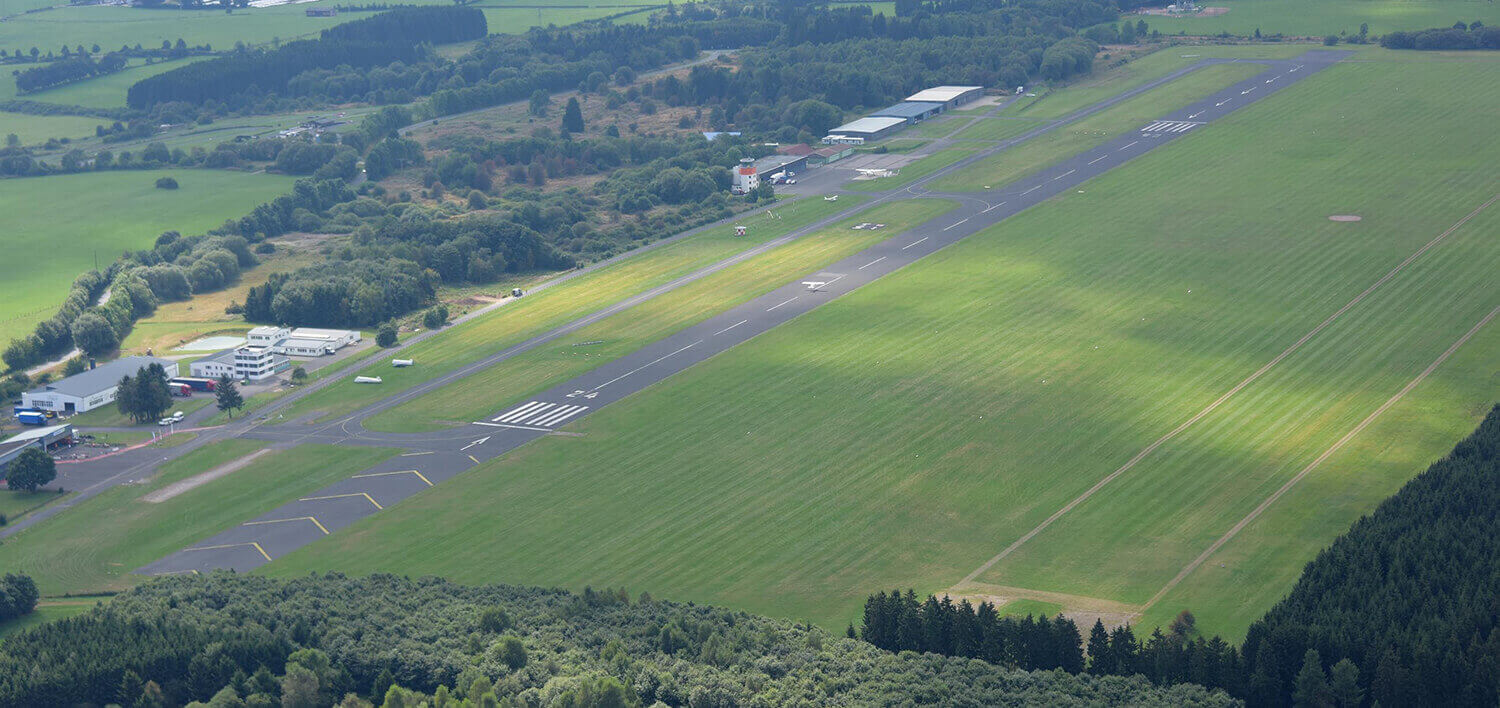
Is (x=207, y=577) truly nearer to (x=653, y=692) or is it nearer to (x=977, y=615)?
(x=653, y=692)

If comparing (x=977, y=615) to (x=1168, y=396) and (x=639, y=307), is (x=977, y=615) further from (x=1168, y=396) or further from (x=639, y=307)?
(x=639, y=307)

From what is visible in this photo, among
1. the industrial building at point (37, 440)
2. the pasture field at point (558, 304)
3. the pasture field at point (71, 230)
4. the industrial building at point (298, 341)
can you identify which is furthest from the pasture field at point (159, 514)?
the pasture field at point (71, 230)

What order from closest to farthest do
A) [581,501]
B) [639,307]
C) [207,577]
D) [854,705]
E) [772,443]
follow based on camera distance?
[854,705] < [207,577] < [581,501] < [772,443] < [639,307]

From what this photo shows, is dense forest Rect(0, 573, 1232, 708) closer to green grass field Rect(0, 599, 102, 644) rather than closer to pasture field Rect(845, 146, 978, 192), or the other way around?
green grass field Rect(0, 599, 102, 644)

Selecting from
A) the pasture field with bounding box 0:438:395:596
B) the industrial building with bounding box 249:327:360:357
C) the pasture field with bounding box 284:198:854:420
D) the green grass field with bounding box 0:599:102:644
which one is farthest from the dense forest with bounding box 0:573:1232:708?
the industrial building with bounding box 249:327:360:357

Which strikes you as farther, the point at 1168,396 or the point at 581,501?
the point at 1168,396

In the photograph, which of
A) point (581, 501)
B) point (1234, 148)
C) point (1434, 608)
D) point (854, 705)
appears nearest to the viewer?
point (854, 705)

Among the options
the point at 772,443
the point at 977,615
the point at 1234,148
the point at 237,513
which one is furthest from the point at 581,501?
the point at 1234,148
